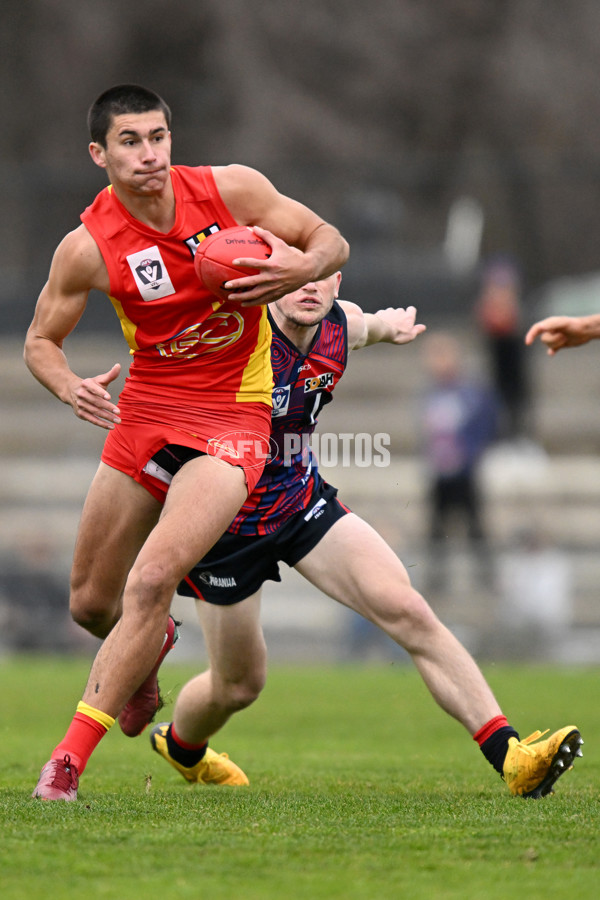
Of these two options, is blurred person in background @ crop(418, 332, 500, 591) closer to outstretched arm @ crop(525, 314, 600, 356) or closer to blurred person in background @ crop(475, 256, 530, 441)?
blurred person in background @ crop(475, 256, 530, 441)

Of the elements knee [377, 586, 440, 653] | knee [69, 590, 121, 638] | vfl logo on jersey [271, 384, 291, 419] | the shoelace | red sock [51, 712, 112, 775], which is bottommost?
the shoelace

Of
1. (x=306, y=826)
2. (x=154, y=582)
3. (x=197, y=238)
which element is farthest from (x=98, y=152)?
(x=306, y=826)

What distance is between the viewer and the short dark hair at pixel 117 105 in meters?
5.32

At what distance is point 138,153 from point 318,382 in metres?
1.28

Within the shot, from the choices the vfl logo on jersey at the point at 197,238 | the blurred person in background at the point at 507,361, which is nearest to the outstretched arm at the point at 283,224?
Result: the vfl logo on jersey at the point at 197,238

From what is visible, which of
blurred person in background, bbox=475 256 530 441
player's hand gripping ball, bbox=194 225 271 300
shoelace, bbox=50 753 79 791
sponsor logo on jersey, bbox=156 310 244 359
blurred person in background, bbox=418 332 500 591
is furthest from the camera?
blurred person in background, bbox=475 256 530 441

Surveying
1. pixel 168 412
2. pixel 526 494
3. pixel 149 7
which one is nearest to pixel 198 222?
pixel 168 412

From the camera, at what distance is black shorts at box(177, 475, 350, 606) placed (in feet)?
19.3

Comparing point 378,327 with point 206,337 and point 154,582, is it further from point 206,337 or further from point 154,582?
point 154,582

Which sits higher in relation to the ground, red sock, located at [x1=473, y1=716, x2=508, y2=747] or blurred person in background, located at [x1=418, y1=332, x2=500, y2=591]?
blurred person in background, located at [x1=418, y1=332, x2=500, y2=591]

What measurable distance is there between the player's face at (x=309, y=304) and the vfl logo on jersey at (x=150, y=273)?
678mm

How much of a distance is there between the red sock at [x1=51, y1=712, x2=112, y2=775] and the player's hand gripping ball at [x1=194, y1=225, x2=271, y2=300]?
1634 millimetres

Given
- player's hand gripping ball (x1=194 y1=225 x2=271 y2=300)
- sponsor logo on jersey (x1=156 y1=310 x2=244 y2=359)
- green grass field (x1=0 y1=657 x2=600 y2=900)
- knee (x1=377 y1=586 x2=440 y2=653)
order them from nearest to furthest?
green grass field (x1=0 y1=657 x2=600 y2=900)
player's hand gripping ball (x1=194 y1=225 x2=271 y2=300)
sponsor logo on jersey (x1=156 y1=310 x2=244 y2=359)
knee (x1=377 y1=586 x2=440 y2=653)

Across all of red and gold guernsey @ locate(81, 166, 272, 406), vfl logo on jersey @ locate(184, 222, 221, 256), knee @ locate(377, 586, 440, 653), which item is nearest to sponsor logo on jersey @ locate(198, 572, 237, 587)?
knee @ locate(377, 586, 440, 653)
